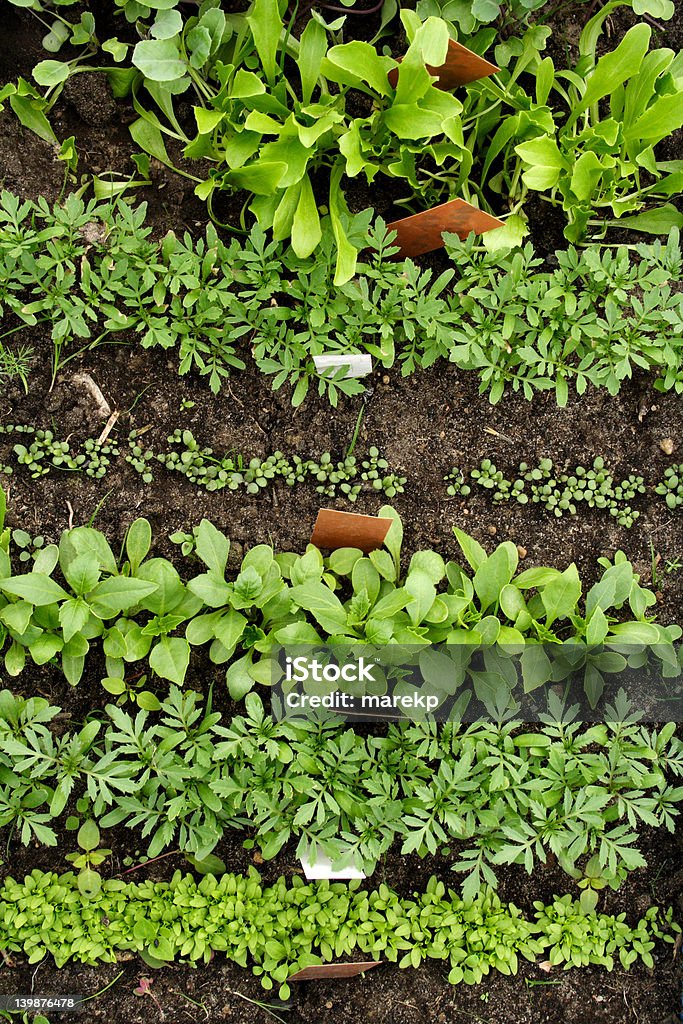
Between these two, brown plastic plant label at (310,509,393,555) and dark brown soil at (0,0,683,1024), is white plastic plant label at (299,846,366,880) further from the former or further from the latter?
brown plastic plant label at (310,509,393,555)

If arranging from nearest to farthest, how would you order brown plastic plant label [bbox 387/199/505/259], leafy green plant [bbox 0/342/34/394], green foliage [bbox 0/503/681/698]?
1. green foliage [bbox 0/503/681/698]
2. brown plastic plant label [bbox 387/199/505/259]
3. leafy green plant [bbox 0/342/34/394]

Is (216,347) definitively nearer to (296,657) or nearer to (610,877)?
(296,657)

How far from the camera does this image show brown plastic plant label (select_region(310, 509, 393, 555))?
1.71 m

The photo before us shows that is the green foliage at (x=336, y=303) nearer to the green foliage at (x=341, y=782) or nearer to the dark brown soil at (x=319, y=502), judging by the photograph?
the dark brown soil at (x=319, y=502)

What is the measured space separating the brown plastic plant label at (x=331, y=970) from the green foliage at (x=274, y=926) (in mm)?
24

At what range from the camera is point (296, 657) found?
67.6 inches

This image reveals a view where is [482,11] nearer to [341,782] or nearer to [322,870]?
[341,782]

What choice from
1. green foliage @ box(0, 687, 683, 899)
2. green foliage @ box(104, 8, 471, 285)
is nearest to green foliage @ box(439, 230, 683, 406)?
green foliage @ box(104, 8, 471, 285)

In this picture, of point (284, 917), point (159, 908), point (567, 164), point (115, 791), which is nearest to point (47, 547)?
point (115, 791)

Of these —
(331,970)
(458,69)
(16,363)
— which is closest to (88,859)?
(331,970)

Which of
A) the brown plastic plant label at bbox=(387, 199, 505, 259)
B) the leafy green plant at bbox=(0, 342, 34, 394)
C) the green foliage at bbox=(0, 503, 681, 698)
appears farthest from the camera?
the leafy green plant at bbox=(0, 342, 34, 394)

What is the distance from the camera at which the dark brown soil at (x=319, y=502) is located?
1.86m

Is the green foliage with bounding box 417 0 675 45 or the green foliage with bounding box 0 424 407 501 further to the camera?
the green foliage with bounding box 0 424 407 501

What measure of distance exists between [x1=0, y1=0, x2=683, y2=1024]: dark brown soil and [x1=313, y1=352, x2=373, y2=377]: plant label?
10cm
